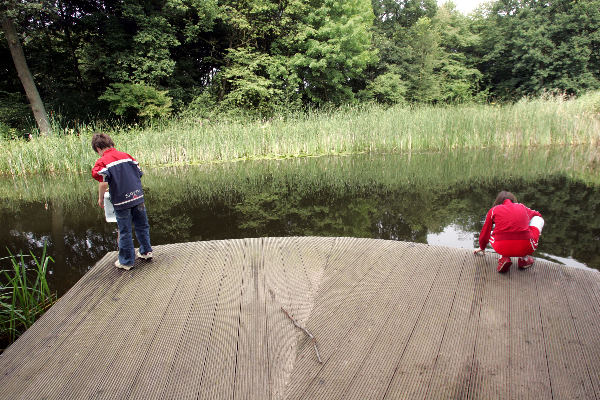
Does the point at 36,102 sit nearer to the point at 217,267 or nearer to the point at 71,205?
the point at 71,205

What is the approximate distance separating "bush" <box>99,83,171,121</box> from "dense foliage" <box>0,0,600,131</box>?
5cm

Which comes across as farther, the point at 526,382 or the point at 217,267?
the point at 217,267

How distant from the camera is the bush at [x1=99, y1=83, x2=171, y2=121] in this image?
614 inches

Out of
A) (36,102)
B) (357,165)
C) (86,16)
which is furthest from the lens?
(86,16)

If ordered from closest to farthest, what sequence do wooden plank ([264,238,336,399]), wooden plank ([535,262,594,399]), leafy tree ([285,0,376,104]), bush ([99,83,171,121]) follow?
wooden plank ([535,262,594,399]), wooden plank ([264,238,336,399]), bush ([99,83,171,121]), leafy tree ([285,0,376,104])

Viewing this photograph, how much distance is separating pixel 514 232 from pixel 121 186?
2.76 meters

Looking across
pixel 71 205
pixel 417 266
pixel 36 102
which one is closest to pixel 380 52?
pixel 36 102

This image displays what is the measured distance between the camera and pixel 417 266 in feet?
8.81

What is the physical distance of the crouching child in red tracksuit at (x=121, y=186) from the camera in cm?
277

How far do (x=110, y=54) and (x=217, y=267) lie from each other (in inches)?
701

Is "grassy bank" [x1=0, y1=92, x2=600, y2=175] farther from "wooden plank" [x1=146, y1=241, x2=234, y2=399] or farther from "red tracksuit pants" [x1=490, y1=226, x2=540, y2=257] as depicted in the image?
"red tracksuit pants" [x1=490, y1=226, x2=540, y2=257]

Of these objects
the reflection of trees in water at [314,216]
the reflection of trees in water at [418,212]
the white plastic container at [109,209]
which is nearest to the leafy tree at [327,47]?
the reflection of trees in water at [314,216]

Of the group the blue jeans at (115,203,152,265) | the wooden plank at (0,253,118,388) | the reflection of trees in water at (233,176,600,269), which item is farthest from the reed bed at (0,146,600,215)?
the wooden plank at (0,253,118,388)

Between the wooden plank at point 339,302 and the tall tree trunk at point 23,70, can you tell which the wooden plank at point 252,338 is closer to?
the wooden plank at point 339,302
